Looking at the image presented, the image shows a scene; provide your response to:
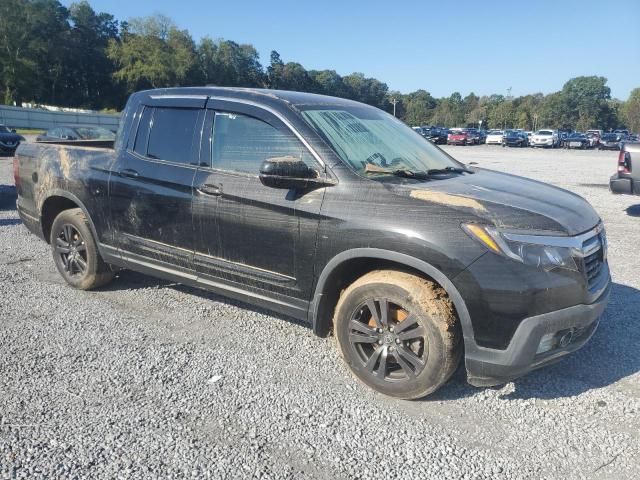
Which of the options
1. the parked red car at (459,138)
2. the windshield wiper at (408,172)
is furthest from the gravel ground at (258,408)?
the parked red car at (459,138)

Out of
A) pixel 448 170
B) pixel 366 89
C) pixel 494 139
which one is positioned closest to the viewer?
pixel 448 170

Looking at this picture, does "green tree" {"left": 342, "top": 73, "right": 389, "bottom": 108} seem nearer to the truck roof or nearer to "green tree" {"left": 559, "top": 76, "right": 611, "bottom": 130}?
"green tree" {"left": 559, "top": 76, "right": 611, "bottom": 130}

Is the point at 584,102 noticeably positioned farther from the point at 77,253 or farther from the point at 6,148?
the point at 77,253

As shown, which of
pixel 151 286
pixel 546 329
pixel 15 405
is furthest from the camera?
pixel 151 286

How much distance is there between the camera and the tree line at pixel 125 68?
74375mm

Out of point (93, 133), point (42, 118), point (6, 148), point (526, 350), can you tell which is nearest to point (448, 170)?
point (526, 350)

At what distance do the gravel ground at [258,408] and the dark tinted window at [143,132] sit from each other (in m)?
1.43

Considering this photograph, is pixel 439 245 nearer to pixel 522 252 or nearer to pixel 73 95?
pixel 522 252

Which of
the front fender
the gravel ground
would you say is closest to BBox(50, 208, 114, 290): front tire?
the gravel ground

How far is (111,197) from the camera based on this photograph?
4555 millimetres

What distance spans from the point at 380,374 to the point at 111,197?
2.78m

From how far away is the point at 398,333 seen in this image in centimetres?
322

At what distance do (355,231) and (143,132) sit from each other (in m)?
2.28

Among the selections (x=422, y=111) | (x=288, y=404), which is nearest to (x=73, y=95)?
(x=422, y=111)
